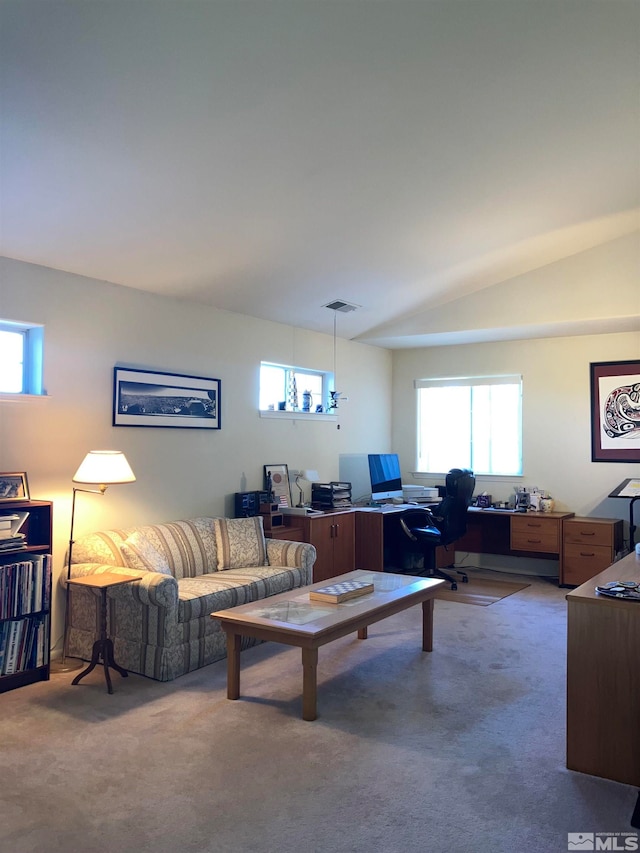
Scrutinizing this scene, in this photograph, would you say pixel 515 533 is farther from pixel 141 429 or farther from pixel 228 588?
pixel 141 429

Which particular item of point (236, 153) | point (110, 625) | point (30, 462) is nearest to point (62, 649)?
point (110, 625)

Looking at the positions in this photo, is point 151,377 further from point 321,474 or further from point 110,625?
point 321,474

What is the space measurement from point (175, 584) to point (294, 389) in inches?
115

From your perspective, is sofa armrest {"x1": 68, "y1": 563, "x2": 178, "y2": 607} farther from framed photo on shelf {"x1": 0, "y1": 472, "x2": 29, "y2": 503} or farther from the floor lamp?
framed photo on shelf {"x1": 0, "y1": 472, "x2": 29, "y2": 503}

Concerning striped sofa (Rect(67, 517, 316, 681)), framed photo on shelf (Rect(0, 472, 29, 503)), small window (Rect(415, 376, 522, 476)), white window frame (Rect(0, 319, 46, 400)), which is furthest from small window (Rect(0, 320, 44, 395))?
small window (Rect(415, 376, 522, 476))

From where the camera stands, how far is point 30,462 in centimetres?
401

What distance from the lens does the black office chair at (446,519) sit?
604cm

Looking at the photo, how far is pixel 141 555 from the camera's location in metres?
4.11

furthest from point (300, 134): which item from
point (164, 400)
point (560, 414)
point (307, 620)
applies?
point (560, 414)

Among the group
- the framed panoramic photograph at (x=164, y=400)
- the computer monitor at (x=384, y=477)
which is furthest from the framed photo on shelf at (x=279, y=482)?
the computer monitor at (x=384, y=477)

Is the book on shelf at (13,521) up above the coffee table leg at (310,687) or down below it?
above

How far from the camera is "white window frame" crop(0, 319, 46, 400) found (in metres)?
4.11

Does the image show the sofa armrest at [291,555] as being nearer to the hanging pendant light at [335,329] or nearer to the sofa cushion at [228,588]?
the sofa cushion at [228,588]

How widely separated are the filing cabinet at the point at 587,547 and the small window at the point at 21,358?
4.72 meters
